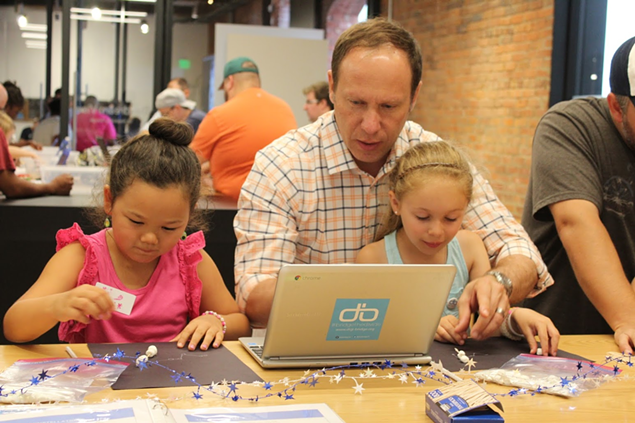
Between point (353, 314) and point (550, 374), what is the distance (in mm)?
419

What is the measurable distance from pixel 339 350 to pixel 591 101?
1.30 meters

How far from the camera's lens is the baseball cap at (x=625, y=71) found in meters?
1.86

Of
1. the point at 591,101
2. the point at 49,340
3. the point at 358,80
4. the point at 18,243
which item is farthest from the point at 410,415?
the point at 18,243

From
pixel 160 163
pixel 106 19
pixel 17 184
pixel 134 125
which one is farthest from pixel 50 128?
pixel 160 163

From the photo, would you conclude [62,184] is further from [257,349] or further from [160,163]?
[257,349]

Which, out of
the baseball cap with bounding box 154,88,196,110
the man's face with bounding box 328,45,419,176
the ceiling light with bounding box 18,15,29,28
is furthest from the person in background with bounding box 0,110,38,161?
the ceiling light with bounding box 18,15,29,28

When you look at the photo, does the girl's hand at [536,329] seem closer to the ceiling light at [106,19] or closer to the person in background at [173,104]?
the person in background at [173,104]

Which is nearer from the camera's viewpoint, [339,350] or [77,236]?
[339,350]

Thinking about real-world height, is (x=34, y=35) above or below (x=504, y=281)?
above

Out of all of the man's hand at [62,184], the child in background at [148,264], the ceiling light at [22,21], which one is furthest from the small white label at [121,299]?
the ceiling light at [22,21]

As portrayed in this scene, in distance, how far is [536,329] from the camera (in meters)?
1.56

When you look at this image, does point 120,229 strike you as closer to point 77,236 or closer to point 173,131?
point 77,236

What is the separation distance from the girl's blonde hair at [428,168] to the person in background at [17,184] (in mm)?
2127

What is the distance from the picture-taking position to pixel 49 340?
3.09m
